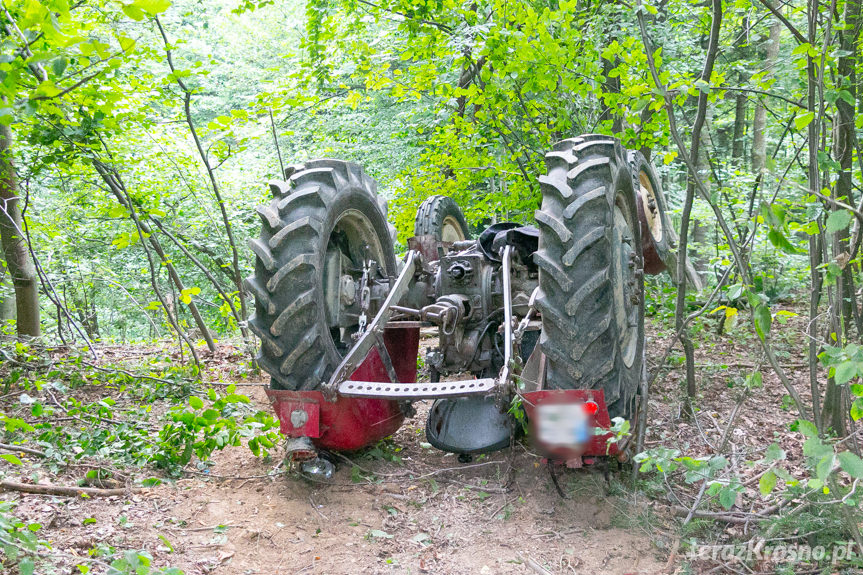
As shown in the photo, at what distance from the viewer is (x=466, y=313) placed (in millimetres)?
4816

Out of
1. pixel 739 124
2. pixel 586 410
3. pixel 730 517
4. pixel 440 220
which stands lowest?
pixel 730 517

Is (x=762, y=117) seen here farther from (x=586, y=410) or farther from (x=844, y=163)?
(x=586, y=410)

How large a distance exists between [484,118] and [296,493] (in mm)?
4561

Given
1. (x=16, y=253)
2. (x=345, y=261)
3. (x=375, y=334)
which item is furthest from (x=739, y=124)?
(x=16, y=253)

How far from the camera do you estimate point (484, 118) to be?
23.3 feet

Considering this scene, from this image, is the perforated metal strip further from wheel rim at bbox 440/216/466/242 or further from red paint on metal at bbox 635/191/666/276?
wheel rim at bbox 440/216/466/242

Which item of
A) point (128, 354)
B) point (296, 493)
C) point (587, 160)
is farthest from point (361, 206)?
point (128, 354)

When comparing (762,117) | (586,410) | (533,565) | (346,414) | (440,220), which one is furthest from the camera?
(762,117)

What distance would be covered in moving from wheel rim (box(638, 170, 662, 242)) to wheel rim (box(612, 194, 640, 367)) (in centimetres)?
91

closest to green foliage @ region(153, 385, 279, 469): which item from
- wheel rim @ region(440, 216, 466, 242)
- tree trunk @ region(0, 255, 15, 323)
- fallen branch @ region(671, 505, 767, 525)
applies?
fallen branch @ region(671, 505, 767, 525)

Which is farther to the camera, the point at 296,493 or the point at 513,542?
the point at 296,493

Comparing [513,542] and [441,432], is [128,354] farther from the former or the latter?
[513,542]

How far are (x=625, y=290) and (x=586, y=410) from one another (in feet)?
3.15

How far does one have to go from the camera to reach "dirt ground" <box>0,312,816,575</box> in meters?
3.30
